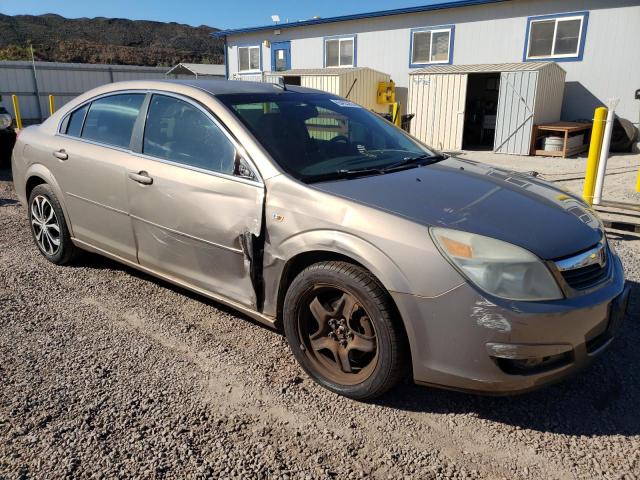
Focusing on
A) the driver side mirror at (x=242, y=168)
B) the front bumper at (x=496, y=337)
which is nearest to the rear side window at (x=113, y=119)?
the driver side mirror at (x=242, y=168)

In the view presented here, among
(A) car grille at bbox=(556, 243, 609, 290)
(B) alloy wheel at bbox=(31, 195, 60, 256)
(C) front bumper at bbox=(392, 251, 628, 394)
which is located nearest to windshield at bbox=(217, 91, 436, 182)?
(C) front bumper at bbox=(392, 251, 628, 394)

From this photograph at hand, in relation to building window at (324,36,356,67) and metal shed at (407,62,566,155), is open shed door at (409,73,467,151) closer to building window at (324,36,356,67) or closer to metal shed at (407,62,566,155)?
metal shed at (407,62,566,155)

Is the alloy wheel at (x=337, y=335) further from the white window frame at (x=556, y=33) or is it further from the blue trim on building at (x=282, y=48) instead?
the blue trim on building at (x=282, y=48)

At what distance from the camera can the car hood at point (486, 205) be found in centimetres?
245

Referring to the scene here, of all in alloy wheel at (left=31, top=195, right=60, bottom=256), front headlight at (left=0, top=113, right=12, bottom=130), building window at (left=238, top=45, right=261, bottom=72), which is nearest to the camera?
alloy wheel at (left=31, top=195, right=60, bottom=256)

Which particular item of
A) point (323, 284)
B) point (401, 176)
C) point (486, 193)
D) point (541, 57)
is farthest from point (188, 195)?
point (541, 57)

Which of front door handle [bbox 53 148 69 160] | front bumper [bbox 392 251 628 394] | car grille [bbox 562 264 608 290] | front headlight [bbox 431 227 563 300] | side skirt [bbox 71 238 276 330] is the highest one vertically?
front door handle [bbox 53 148 69 160]

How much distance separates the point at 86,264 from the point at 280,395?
2768mm

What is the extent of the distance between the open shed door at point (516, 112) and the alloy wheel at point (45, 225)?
12711mm

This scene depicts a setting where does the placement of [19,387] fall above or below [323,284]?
below

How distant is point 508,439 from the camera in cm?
247

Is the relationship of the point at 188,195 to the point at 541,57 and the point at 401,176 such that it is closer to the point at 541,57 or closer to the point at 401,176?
the point at 401,176

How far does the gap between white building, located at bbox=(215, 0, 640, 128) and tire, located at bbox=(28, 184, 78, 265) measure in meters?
14.9

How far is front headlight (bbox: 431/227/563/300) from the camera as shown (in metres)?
2.28
